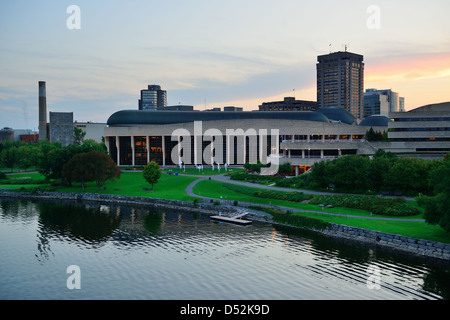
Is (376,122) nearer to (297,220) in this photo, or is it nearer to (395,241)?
(297,220)

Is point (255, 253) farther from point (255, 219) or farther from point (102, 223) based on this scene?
point (102, 223)

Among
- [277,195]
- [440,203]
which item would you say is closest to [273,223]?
[277,195]

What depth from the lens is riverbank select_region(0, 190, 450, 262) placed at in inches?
1861

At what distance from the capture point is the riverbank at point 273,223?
4728cm

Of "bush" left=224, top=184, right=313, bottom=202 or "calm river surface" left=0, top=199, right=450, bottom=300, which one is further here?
"bush" left=224, top=184, right=313, bottom=202

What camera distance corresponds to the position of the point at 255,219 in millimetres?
67938

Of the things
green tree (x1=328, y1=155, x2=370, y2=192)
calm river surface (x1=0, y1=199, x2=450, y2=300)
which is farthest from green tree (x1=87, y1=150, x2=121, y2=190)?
green tree (x1=328, y1=155, x2=370, y2=192)

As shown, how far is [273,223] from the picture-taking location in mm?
65250

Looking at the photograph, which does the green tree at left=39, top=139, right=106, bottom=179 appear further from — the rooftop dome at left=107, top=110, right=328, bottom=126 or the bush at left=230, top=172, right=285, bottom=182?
the bush at left=230, top=172, right=285, bottom=182

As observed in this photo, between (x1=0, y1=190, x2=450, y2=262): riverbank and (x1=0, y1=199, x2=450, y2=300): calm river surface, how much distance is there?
2.38 metres

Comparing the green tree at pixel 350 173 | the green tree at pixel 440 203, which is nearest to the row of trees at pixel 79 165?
the green tree at pixel 350 173

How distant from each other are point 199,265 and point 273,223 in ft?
76.0

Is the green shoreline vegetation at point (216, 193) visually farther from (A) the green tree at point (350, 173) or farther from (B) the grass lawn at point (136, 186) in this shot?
(A) the green tree at point (350, 173)

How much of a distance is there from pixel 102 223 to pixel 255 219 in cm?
2424
